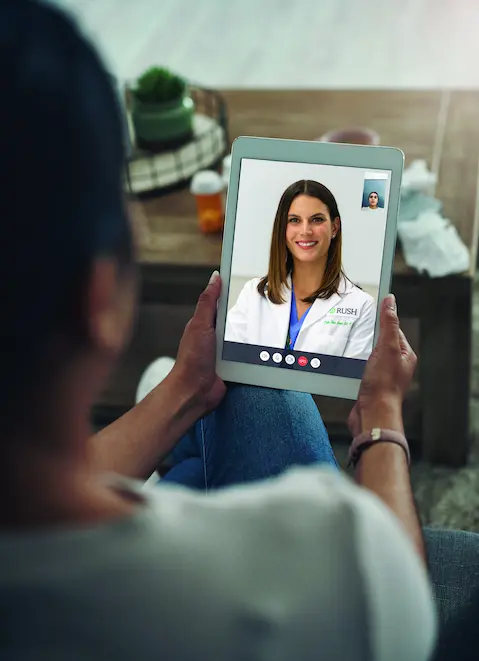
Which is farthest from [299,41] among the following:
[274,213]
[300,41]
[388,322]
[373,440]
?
[373,440]

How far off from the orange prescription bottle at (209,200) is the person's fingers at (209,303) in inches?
19.5

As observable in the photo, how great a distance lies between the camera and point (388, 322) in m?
0.86

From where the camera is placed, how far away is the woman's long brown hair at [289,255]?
0.92m

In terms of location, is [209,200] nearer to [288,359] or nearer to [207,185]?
[207,185]

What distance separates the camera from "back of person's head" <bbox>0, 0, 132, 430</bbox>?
13.5 inches

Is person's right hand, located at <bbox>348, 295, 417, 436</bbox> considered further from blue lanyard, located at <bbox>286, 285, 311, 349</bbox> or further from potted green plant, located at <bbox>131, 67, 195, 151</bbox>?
potted green plant, located at <bbox>131, 67, 195, 151</bbox>

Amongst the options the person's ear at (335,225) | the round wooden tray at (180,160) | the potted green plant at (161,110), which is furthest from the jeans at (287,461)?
the potted green plant at (161,110)

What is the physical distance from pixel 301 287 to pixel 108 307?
0.54 metres

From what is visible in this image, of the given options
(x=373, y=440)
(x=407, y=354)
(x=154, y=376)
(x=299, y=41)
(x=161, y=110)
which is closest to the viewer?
(x=373, y=440)

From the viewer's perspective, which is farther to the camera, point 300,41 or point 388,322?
point 300,41

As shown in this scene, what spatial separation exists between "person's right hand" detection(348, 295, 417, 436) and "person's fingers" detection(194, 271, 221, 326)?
0.68 ft

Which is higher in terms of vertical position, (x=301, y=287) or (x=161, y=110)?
(x=161, y=110)

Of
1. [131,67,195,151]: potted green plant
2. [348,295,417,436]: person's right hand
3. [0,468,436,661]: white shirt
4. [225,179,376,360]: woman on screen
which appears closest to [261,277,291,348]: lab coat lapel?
[225,179,376,360]: woman on screen

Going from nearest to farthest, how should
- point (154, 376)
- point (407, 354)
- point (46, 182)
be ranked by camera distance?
point (46, 182)
point (407, 354)
point (154, 376)
